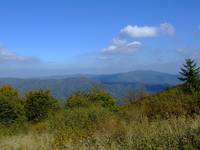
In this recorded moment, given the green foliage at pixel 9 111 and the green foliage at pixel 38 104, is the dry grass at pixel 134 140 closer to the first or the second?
the green foliage at pixel 9 111

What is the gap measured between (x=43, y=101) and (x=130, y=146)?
3816cm

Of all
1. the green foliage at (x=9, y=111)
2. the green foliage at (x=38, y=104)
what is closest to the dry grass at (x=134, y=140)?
the green foliage at (x=9, y=111)

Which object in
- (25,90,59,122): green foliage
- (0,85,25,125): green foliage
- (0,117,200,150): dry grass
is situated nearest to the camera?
(0,117,200,150): dry grass

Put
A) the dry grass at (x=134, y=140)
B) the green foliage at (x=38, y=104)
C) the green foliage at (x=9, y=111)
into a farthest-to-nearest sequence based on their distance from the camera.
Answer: the green foliage at (x=38, y=104)
the green foliage at (x=9, y=111)
the dry grass at (x=134, y=140)

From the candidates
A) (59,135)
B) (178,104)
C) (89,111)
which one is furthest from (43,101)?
(59,135)

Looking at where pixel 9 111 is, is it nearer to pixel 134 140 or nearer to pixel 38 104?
pixel 38 104

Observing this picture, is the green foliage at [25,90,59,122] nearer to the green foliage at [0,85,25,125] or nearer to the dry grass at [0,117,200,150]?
the green foliage at [0,85,25,125]

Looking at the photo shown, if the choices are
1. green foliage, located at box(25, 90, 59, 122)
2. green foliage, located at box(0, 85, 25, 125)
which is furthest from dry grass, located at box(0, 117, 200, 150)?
green foliage, located at box(25, 90, 59, 122)

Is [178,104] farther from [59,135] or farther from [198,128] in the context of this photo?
[198,128]

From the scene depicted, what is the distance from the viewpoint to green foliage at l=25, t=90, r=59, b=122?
42.2 metres

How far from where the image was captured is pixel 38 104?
4341cm

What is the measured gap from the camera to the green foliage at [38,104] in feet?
139

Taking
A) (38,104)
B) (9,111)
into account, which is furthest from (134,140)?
(38,104)

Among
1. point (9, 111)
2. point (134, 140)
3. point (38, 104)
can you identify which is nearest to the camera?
point (134, 140)
